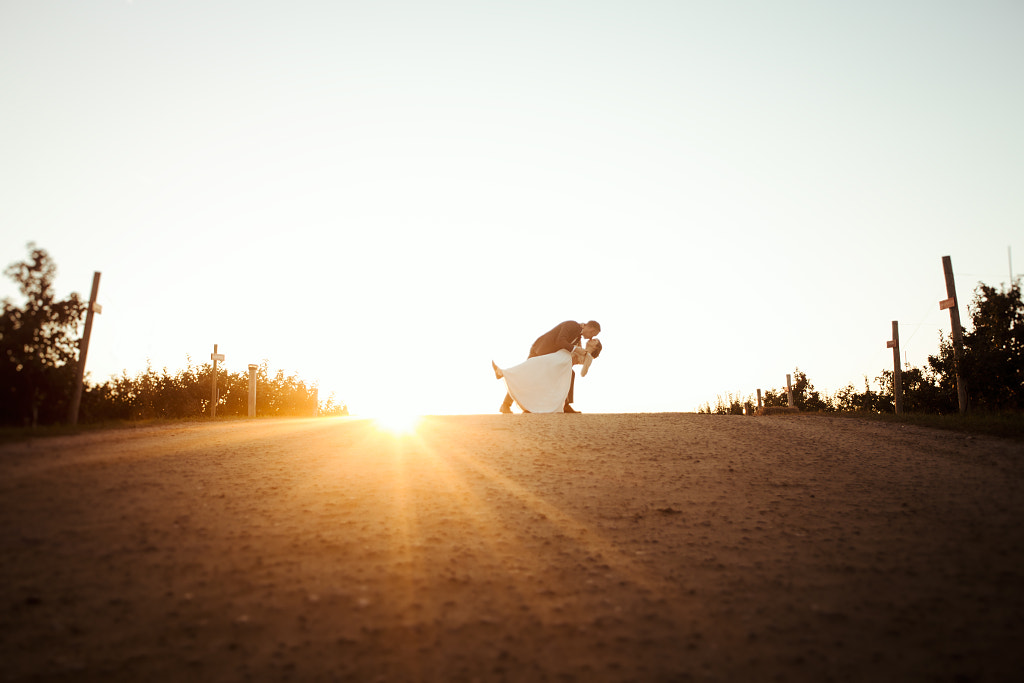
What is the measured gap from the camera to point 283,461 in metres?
6.72

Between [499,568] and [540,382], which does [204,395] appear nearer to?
[540,382]

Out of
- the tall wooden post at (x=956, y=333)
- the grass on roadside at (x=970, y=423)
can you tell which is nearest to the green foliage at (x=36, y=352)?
the grass on roadside at (x=970, y=423)

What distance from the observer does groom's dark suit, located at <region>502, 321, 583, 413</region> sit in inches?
550

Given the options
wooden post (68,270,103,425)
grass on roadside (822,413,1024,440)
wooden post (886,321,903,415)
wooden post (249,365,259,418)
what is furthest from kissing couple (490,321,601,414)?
wooden post (886,321,903,415)

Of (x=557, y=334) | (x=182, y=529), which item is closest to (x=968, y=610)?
(x=182, y=529)

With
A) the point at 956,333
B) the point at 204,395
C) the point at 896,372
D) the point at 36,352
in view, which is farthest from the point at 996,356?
the point at 204,395

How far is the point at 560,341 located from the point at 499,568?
33.3 feet

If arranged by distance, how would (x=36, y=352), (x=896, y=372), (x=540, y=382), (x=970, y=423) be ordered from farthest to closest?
1. (x=896, y=372)
2. (x=540, y=382)
3. (x=970, y=423)
4. (x=36, y=352)

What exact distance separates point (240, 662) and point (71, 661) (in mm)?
832

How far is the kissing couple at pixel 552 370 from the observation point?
13555 mm

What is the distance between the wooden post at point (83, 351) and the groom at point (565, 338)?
8.01 metres

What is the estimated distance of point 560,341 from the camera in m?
14.1

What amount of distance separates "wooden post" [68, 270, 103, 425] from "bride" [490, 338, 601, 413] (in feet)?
25.1

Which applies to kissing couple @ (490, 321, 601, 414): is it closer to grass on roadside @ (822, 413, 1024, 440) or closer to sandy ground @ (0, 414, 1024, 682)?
grass on roadside @ (822, 413, 1024, 440)
